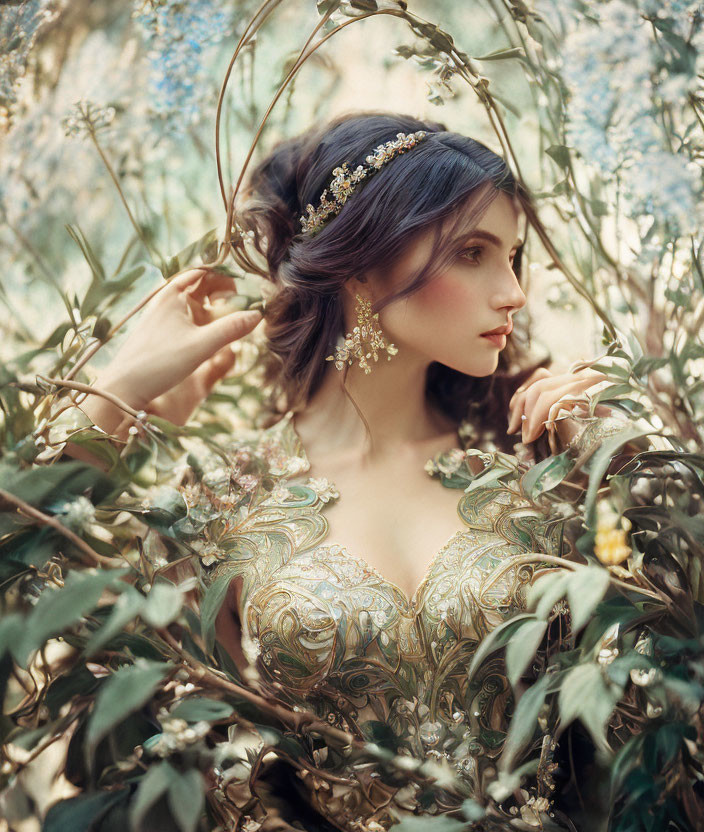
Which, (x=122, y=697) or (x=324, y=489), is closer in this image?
(x=122, y=697)

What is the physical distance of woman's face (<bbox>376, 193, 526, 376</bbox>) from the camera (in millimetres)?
1243

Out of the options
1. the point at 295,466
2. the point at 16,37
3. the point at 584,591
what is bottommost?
the point at 584,591

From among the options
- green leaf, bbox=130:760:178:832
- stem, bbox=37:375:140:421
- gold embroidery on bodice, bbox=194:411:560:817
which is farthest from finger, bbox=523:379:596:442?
green leaf, bbox=130:760:178:832

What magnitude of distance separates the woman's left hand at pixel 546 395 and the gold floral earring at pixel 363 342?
0.73 ft

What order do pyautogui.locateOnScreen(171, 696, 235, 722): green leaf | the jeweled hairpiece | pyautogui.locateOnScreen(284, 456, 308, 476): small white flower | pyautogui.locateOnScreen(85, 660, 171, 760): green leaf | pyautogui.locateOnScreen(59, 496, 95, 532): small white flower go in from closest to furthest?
pyautogui.locateOnScreen(85, 660, 171, 760): green leaf, pyautogui.locateOnScreen(171, 696, 235, 722): green leaf, pyautogui.locateOnScreen(59, 496, 95, 532): small white flower, the jeweled hairpiece, pyautogui.locateOnScreen(284, 456, 308, 476): small white flower

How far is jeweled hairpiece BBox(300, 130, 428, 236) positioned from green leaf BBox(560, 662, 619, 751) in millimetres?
749

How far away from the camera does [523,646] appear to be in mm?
862

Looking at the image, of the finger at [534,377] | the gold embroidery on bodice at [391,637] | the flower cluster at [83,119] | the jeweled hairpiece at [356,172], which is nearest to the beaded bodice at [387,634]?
the gold embroidery on bodice at [391,637]

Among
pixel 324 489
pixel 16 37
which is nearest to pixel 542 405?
pixel 324 489

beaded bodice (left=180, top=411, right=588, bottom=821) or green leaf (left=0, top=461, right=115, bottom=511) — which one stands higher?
green leaf (left=0, top=461, right=115, bottom=511)

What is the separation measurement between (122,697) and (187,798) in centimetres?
13

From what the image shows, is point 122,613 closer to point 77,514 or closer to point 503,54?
point 77,514

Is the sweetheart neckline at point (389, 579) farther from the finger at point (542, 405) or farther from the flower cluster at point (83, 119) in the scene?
the flower cluster at point (83, 119)

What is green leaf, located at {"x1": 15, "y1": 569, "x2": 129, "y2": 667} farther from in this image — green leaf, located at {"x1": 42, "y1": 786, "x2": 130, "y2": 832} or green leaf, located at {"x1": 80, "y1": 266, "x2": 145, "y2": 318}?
green leaf, located at {"x1": 80, "y1": 266, "x2": 145, "y2": 318}
